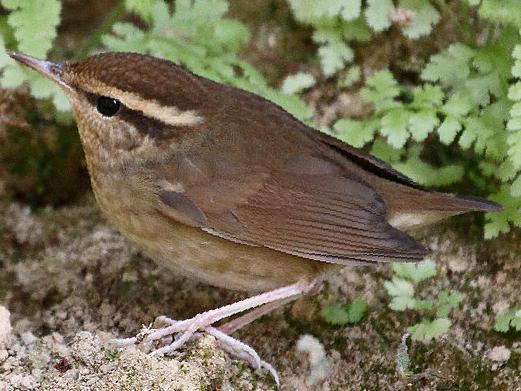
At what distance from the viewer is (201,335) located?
11.8 ft

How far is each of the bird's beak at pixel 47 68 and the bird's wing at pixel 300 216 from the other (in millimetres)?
639

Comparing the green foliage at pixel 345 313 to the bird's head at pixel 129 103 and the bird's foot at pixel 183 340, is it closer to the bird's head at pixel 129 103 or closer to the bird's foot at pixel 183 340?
the bird's foot at pixel 183 340

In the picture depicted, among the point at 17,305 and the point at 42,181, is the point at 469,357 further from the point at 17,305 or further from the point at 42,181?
the point at 42,181

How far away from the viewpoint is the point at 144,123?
3.68 m

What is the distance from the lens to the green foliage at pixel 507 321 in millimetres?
3891

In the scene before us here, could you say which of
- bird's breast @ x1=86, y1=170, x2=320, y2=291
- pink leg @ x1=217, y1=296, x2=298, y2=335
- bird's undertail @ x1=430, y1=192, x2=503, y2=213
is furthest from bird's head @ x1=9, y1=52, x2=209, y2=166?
bird's undertail @ x1=430, y1=192, x2=503, y2=213

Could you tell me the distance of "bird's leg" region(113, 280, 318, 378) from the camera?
351cm

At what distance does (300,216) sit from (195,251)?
0.45 metres

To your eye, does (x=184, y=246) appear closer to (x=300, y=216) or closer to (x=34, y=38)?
(x=300, y=216)

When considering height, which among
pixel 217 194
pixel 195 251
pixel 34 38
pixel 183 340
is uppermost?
pixel 34 38

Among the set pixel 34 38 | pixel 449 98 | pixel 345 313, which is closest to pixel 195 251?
pixel 345 313

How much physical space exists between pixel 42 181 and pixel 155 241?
172cm

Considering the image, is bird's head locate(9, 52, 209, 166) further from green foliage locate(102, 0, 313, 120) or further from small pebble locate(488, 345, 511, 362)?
small pebble locate(488, 345, 511, 362)

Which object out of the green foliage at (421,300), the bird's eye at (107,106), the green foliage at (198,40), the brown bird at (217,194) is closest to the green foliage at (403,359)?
the green foliage at (421,300)
